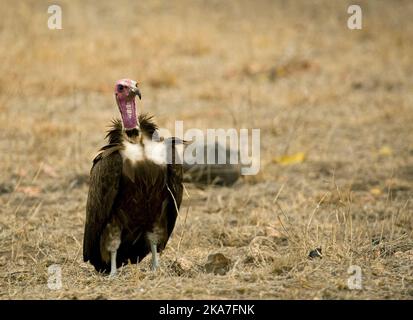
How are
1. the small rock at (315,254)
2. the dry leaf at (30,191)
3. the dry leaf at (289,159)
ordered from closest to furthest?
the small rock at (315,254)
the dry leaf at (30,191)
the dry leaf at (289,159)

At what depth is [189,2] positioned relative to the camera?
49.7 ft

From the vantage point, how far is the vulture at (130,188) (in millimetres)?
4648

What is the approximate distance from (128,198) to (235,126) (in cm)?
295

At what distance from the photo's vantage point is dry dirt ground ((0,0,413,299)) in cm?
470

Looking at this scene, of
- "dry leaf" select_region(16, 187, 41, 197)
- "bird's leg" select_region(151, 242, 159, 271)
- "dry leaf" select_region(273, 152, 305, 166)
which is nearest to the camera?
"bird's leg" select_region(151, 242, 159, 271)

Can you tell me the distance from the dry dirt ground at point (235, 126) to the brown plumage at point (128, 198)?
0.60 ft

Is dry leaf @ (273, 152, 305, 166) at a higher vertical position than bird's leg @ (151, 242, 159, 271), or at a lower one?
higher

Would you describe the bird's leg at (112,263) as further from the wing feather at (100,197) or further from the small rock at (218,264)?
the small rock at (218,264)

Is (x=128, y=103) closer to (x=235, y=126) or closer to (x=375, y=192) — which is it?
(x=235, y=126)

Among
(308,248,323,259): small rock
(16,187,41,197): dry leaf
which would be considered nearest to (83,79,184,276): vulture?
(308,248,323,259): small rock

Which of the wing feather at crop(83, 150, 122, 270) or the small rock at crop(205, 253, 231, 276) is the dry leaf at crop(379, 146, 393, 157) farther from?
the wing feather at crop(83, 150, 122, 270)

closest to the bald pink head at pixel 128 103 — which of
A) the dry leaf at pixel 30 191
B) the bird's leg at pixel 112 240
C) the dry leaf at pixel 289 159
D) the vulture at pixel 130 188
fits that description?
the vulture at pixel 130 188
